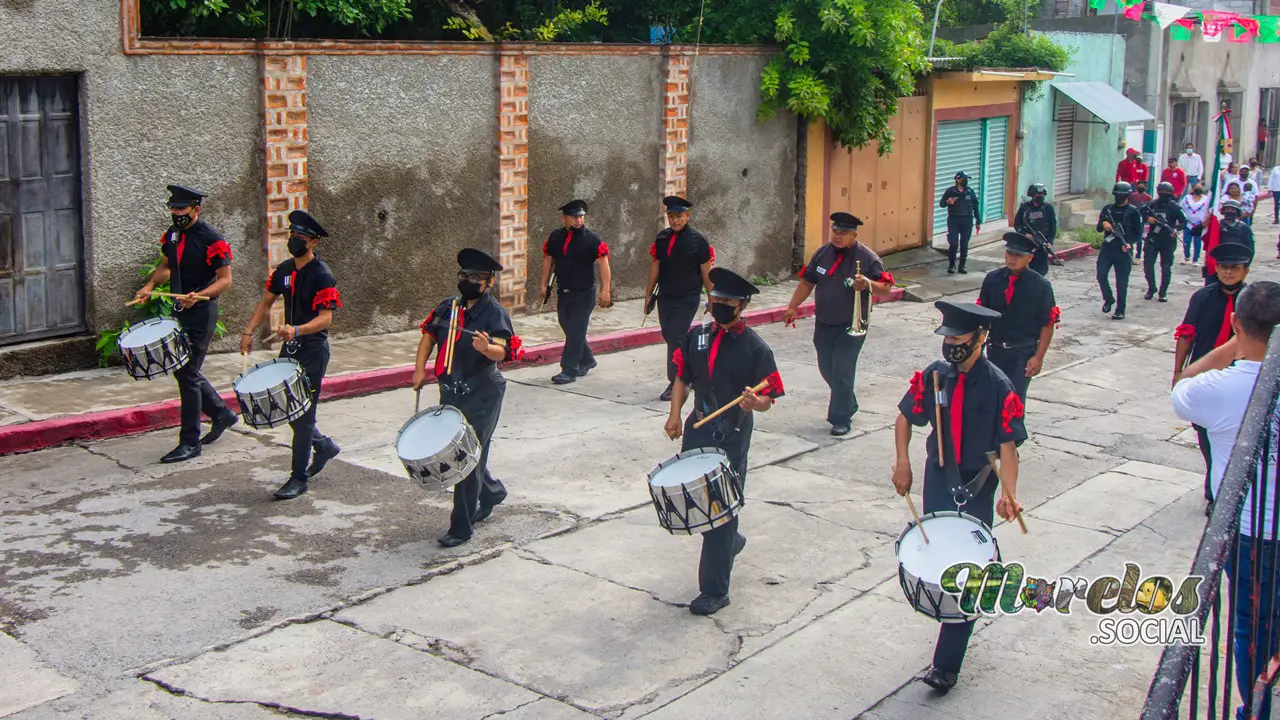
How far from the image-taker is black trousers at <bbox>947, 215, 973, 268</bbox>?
Result: 22.0 meters

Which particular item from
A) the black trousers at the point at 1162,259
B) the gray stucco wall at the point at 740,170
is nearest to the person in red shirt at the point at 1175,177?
the black trousers at the point at 1162,259

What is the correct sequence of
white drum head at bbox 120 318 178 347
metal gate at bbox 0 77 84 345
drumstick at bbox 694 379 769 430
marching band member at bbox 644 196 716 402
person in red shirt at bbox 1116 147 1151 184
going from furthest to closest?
person in red shirt at bbox 1116 147 1151 184 → marching band member at bbox 644 196 716 402 → metal gate at bbox 0 77 84 345 → white drum head at bbox 120 318 178 347 → drumstick at bbox 694 379 769 430

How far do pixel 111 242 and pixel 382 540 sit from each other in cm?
546

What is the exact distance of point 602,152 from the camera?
1745 centimetres

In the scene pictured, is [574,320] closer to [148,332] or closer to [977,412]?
[148,332]

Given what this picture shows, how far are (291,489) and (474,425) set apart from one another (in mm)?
1655

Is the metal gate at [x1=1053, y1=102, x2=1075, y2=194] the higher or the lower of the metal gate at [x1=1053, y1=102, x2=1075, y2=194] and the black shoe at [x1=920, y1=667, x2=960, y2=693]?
the higher

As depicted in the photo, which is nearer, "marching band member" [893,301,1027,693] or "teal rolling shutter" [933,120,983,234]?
"marching band member" [893,301,1027,693]

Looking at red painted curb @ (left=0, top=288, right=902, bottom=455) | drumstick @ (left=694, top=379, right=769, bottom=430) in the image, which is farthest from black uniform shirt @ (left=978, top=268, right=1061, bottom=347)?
red painted curb @ (left=0, top=288, right=902, bottom=455)

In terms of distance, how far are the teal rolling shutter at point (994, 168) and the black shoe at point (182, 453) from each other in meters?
19.0

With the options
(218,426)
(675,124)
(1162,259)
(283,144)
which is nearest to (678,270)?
(283,144)

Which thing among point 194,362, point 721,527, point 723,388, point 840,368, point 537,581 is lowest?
point 537,581

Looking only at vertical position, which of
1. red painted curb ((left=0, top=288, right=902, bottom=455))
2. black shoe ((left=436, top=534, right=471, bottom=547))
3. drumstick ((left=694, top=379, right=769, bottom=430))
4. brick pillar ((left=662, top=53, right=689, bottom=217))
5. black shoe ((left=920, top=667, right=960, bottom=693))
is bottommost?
black shoe ((left=920, top=667, right=960, bottom=693))

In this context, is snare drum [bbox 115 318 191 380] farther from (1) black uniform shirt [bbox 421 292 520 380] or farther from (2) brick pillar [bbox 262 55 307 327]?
(2) brick pillar [bbox 262 55 307 327]
